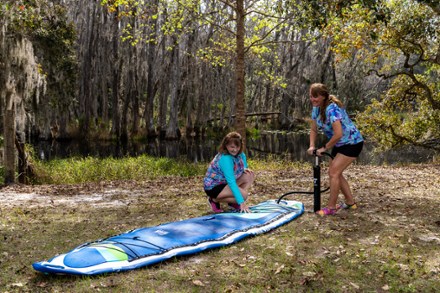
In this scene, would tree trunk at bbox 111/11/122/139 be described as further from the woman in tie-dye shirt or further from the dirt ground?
the woman in tie-dye shirt

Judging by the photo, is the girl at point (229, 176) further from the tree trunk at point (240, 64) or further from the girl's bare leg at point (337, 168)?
the tree trunk at point (240, 64)

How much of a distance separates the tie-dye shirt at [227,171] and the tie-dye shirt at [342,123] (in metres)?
1.01

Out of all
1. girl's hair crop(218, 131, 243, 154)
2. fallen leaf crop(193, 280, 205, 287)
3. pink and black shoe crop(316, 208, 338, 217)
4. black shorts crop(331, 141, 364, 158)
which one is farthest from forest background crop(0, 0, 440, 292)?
girl's hair crop(218, 131, 243, 154)

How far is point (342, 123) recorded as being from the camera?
16.9 feet

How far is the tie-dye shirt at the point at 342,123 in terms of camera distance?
5.08m

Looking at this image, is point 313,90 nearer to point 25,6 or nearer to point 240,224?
point 240,224

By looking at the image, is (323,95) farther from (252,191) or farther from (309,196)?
(252,191)

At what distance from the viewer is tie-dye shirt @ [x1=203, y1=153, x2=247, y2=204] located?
17.1ft

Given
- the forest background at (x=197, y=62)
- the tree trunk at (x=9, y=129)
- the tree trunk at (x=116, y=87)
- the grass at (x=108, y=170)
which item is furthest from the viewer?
the tree trunk at (x=116, y=87)

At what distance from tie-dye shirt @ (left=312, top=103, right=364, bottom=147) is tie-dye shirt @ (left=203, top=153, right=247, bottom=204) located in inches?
39.9

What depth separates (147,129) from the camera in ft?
97.3

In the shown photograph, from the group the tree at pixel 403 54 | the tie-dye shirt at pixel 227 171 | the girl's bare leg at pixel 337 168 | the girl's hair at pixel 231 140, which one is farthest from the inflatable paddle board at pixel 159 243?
the tree at pixel 403 54

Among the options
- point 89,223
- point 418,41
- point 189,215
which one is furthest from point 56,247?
point 418,41

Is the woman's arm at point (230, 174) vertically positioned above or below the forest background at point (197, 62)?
below
